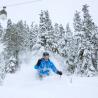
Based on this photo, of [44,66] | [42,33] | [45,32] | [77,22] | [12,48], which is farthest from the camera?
[12,48]

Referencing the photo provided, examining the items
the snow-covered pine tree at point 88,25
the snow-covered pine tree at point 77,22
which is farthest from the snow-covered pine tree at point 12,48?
the snow-covered pine tree at point 88,25

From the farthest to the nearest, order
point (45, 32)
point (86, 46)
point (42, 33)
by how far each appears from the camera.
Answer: point (45, 32)
point (42, 33)
point (86, 46)

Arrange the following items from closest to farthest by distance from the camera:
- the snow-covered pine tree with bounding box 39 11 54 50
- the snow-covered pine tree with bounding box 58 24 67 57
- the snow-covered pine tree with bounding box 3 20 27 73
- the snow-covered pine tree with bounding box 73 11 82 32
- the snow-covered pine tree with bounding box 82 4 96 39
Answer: the snow-covered pine tree with bounding box 82 4 96 39 < the snow-covered pine tree with bounding box 39 11 54 50 < the snow-covered pine tree with bounding box 73 11 82 32 < the snow-covered pine tree with bounding box 3 20 27 73 < the snow-covered pine tree with bounding box 58 24 67 57

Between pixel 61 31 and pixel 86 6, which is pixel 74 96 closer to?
pixel 86 6

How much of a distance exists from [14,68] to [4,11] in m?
34.8

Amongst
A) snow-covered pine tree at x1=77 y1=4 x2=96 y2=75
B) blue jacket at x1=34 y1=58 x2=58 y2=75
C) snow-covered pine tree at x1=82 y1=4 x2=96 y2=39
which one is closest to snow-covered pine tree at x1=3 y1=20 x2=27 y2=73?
snow-covered pine tree at x1=77 y1=4 x2=96 y2=75

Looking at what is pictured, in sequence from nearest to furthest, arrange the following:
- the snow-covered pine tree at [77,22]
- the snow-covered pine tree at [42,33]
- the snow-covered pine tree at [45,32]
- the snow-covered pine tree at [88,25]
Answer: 1. the snow-covered pine tree at [88,25]
2. the snow-covered pine tree at [42,33]
3. the snow-covered pine tree at [45,32]
4. the snow-covered pine tree at [77,22]

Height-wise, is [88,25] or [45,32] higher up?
[88,25]

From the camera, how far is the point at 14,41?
4944 cm

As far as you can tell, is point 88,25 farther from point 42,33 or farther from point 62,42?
point 62,42

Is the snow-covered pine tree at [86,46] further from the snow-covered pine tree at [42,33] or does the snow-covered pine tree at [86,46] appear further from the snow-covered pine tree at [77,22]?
the snow-covered pine tree at [42,33]

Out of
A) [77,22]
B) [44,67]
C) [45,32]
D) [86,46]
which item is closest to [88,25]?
[86,46]

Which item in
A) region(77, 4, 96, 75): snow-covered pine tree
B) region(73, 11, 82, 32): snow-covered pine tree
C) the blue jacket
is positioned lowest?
the blue jacket

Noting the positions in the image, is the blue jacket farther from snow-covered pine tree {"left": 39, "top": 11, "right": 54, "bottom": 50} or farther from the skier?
snow-covered pine tree {"left": 39, "top": 11, "right": 54, "bottom": 50}
